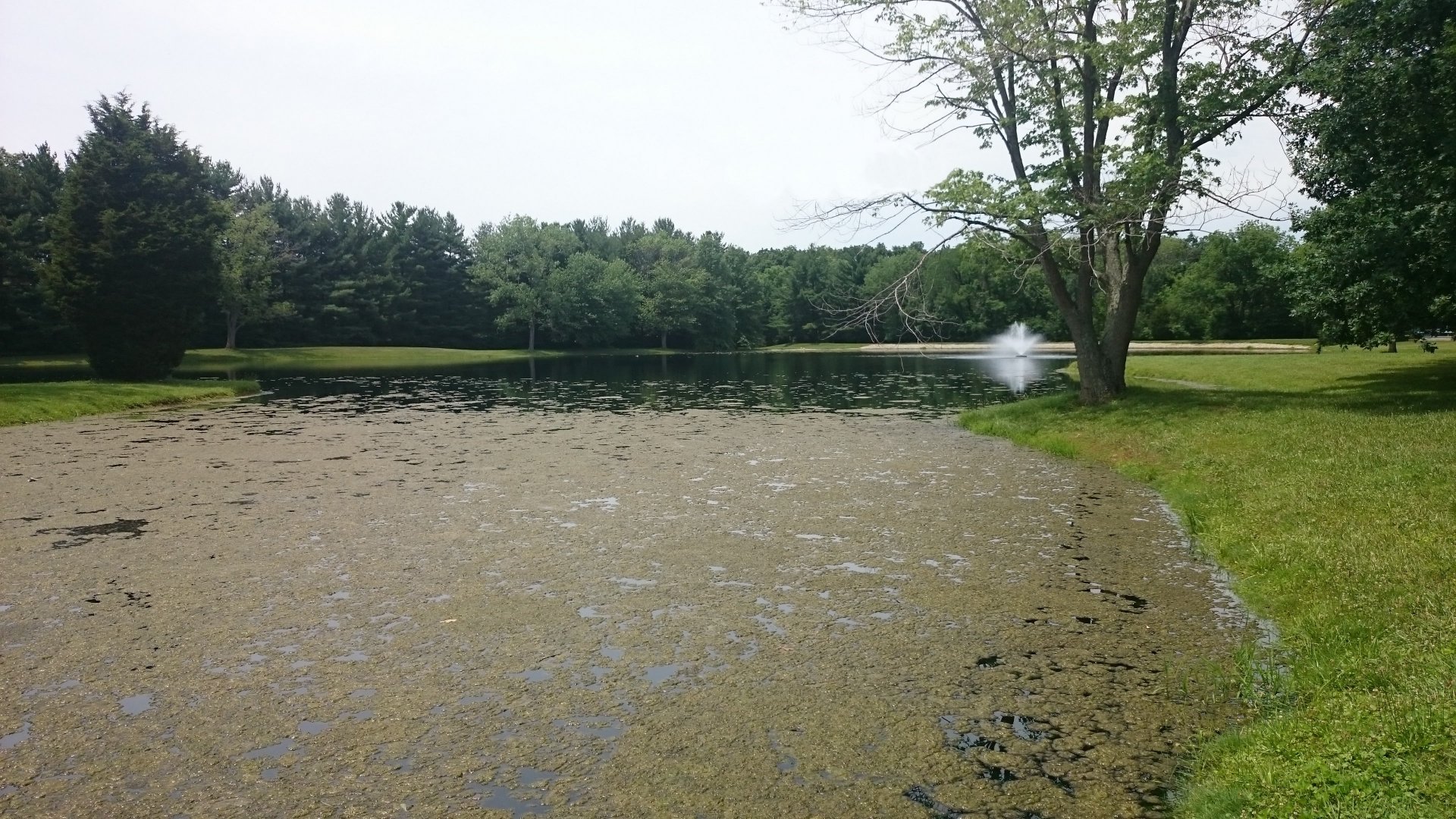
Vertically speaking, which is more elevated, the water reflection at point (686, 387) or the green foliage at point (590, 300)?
the green foliage at point (590, 300)

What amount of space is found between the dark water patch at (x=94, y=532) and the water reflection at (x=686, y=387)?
19029 millimetres

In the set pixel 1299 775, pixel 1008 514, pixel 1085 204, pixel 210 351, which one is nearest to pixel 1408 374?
pixel 1085 204

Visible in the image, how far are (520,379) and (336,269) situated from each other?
4770 cm

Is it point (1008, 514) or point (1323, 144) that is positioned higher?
point (1323, 144)

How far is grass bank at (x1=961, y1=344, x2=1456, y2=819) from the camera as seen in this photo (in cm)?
516

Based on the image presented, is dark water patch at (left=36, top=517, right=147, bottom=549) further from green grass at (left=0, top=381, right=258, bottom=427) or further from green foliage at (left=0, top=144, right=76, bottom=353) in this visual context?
green foliage at (left=0, top=144, right=76, bottom=353)

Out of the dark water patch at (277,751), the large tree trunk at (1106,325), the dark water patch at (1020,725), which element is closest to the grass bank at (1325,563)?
the dark water patch at (1020,725)

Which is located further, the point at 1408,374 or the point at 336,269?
the point at 336,269

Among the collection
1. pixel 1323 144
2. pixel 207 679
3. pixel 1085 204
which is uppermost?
pixel 1323 144

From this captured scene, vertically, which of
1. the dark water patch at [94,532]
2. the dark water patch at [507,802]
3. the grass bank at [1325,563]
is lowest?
the dark water patch at [94,532]

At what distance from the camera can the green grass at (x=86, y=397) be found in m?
28.0

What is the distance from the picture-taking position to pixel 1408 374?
29.5m

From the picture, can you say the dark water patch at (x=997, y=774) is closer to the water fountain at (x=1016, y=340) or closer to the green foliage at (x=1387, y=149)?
the green foliage at (x=1387, y=149)

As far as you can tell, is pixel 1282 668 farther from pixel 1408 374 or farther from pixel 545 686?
pixel 1408 374
